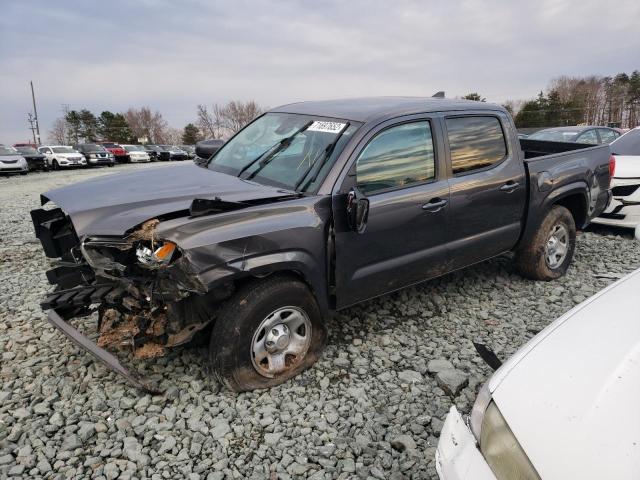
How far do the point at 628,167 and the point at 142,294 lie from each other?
6.48m

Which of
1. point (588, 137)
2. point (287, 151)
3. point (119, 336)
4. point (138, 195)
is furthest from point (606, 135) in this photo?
point (119, 336)

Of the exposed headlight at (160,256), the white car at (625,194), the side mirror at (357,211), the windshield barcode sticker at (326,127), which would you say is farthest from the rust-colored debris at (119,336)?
the white car at (625,194)

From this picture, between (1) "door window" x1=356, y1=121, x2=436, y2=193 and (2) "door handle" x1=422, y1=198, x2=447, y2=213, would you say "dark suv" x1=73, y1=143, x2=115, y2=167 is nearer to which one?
(1) "door window" x1=356, y1=121, x2=436, y2=193

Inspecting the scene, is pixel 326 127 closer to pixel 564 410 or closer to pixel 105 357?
pixel 105 357

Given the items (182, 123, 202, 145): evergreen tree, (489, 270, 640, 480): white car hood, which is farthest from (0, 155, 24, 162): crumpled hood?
(182, 123, 202, 145): evergreen tree

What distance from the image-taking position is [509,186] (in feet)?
12.8

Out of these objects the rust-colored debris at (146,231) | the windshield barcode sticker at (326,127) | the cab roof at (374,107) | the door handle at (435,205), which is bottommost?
the door handle at (435,205)

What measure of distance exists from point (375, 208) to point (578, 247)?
164 inches

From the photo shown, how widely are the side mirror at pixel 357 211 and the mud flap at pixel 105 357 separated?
1.58 metres

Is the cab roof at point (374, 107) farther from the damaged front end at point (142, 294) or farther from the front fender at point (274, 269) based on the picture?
the damaged front end at point (142, 294)

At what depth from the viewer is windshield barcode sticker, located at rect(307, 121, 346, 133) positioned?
3227 mm

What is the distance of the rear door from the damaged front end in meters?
2.01

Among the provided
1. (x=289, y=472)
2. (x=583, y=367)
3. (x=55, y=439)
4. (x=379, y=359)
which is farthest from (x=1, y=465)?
(x=583, y=367)

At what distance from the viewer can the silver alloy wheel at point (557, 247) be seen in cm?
456
